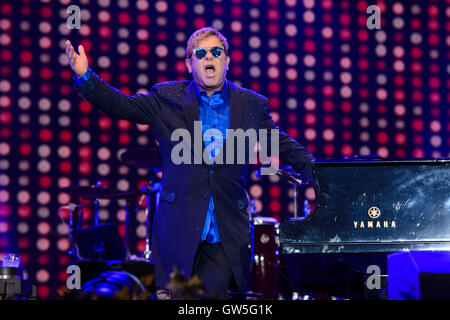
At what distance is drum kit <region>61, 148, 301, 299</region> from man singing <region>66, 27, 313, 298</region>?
227cm

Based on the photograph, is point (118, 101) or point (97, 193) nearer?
point (118, 101)

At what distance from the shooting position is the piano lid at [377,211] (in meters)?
2.85

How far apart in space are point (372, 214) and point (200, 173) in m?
0.83

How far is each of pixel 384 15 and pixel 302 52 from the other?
3.25 feet

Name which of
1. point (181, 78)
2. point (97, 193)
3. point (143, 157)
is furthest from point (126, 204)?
point (181, 78)

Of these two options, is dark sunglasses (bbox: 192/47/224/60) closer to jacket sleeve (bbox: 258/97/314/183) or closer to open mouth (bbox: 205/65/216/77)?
open mouth (bbox: 205/65/216/77)

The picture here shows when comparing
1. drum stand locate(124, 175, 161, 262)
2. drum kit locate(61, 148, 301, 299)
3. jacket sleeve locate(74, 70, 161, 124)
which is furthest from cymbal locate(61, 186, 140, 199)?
jacket sleeve locate(74, 70, 161, 124)

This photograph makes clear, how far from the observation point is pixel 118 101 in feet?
10.4

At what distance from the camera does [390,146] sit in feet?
22.5

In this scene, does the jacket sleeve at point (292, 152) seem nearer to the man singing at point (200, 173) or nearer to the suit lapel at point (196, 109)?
the man singing at point (200, 173)

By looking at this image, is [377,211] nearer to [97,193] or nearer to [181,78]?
[97,193]

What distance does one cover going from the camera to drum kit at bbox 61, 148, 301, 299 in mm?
5621

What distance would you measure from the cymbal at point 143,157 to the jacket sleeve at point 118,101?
2379mm
